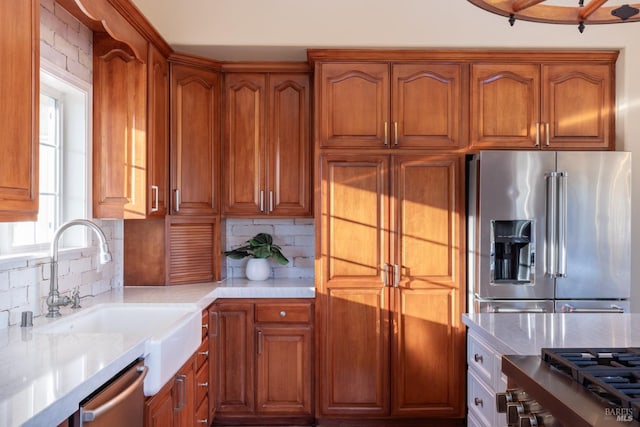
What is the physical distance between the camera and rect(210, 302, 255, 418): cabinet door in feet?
10.9

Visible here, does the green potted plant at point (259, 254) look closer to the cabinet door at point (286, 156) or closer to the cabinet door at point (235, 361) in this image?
the cabinet door at point (286, 156)

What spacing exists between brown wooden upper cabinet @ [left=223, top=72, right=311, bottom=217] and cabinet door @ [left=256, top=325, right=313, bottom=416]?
840mm

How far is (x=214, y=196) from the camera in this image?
3568 millimetres

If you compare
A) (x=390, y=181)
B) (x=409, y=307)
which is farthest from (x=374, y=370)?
(x=390, y=181)

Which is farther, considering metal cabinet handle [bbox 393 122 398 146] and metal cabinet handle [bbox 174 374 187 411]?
metal cabinet handle [bbox 393 122 398 146]

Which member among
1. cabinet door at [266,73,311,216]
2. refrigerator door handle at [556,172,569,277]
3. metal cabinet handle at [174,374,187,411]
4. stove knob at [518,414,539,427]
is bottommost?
metal cabinet handle at [174,374,187,411]

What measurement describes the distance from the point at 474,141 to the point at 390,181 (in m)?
0.59

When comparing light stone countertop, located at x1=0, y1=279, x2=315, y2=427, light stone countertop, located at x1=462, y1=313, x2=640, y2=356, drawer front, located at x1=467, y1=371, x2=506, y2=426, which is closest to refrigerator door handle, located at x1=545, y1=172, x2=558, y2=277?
light stone countertop, located at x1=462, y1=313, x2=640, y2=356

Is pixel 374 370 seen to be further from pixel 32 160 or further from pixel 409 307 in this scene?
pixel 32 160

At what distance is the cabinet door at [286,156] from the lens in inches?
143

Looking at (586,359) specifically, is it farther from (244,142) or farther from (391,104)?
(244,142)

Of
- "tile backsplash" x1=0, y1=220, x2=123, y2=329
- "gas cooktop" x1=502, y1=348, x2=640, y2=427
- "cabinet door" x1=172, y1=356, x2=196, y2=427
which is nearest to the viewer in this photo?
"gas cooktop" x1=502, y1=348, x2=640, y2=427

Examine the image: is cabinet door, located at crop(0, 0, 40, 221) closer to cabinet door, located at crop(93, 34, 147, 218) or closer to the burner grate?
cabinet door, located at crop(93, 34, 147, 218)

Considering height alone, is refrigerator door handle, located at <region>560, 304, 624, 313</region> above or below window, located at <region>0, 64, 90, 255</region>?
below
